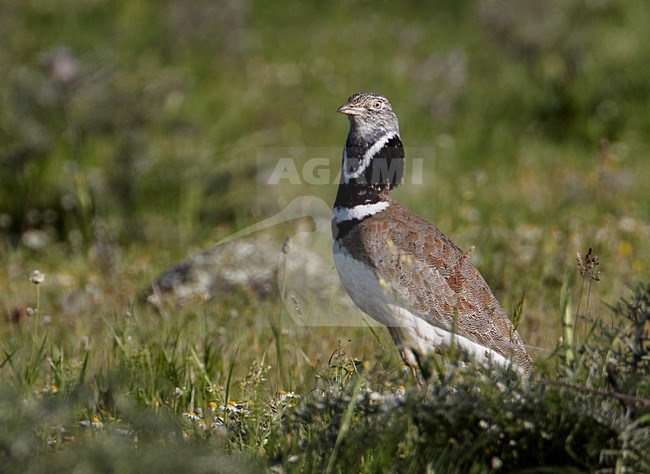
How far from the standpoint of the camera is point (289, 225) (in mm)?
7793

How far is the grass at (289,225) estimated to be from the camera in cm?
305

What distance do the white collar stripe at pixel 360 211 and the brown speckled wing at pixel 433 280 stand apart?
0.04 metres

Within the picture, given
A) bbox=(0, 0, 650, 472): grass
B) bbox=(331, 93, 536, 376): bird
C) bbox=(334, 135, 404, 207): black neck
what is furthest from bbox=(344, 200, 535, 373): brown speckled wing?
bbox=(0, 0, 650, 472): grass

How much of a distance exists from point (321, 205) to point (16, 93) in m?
2.75

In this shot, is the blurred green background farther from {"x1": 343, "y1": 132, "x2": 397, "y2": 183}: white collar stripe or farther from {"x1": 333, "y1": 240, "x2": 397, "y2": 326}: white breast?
{"x1": 333, "y1": 240, "x2": 397, "y2": 326}: white breast

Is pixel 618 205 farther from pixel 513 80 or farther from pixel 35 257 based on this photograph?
pixel 35 257

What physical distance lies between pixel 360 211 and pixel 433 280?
0.46 m

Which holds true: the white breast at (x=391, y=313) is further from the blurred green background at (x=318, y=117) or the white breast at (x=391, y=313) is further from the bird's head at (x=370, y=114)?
the blurred green background at (x=318, y=117)

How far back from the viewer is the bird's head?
4215mm

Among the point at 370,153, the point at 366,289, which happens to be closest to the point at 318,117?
the point at 370,153

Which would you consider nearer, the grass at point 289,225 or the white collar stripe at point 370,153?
the grass at point 289,225

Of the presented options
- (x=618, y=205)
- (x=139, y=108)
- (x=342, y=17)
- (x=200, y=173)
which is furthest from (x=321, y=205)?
(x=342, y=17)

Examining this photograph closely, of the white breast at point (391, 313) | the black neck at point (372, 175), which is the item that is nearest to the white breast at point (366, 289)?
the white breast at point (391, 313)

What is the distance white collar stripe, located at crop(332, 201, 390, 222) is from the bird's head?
0.33 meters
